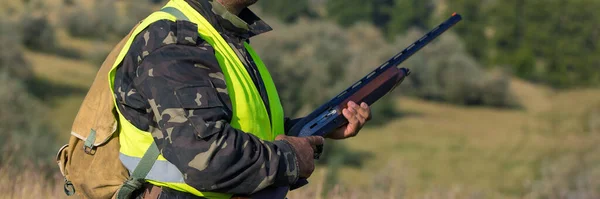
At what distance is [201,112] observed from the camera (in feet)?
8.31

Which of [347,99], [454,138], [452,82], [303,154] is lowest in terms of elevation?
[454,138]

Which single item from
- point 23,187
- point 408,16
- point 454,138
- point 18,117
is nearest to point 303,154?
point 23,187

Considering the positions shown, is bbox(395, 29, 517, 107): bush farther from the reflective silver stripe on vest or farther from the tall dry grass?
the reflective silver stripe on vest

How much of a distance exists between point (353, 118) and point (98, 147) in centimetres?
94

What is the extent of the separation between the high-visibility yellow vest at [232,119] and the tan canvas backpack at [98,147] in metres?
0.05

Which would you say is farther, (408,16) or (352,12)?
(352,12)

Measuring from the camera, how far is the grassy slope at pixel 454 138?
34.3 metres

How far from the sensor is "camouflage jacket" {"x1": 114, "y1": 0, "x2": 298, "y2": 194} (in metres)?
2.54

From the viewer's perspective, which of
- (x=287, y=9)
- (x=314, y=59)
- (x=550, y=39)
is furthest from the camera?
(x=287, y=9)

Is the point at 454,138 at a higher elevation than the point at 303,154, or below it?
below

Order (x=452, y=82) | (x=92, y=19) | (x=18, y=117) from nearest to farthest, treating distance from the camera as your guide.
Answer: (x=18, y=117)
(x=92, y=19)
(x=452, y=82)

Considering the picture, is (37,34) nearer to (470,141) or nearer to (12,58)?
(12,58)

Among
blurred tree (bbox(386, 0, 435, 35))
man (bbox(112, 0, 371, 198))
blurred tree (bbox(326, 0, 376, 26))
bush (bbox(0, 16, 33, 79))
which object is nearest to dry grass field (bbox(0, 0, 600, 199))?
bush (bbox(0, 16, 33, 79))

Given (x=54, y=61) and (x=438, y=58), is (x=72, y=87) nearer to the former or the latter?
(x=54, y=61)
